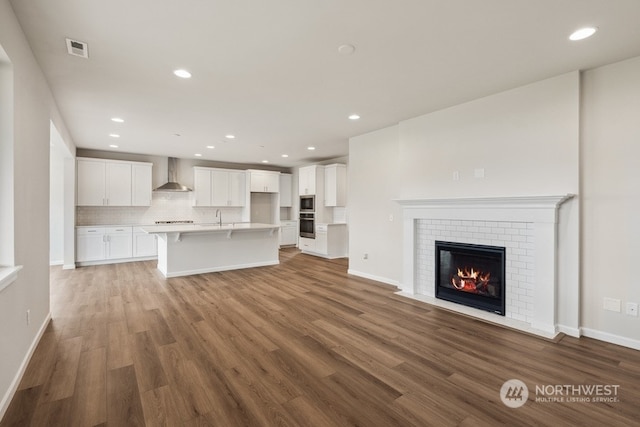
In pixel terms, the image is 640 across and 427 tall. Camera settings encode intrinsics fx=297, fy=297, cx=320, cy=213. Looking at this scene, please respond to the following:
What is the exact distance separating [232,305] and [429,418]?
280cm

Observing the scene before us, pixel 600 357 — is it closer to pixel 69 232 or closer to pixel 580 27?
pixel 580 27

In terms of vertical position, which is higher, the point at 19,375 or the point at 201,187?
the point at 201,187

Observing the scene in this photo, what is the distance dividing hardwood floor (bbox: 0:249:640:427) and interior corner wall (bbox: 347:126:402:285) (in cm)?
107

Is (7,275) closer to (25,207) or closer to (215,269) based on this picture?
(25,207)

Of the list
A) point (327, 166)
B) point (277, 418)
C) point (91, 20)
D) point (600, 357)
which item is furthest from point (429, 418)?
point (327, 166)

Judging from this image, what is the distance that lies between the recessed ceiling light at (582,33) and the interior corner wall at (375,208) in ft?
8.64

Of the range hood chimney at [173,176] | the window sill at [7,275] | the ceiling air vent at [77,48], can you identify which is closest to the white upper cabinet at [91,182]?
the range hood chimney at [173,176]

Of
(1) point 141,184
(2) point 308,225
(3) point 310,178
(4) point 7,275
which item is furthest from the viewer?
(2) point 308,225

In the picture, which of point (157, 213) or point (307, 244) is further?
point (307, 244)

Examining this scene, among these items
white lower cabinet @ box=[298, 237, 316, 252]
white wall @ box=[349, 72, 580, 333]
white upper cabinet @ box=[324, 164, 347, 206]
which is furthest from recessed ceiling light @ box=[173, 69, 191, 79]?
white lower cabinet @ box=[298, 237, 316, 252]

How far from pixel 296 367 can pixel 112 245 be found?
6.39 meters

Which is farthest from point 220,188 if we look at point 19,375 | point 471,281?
point 471,281

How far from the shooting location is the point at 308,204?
8.39 metres

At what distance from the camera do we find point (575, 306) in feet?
9.96
